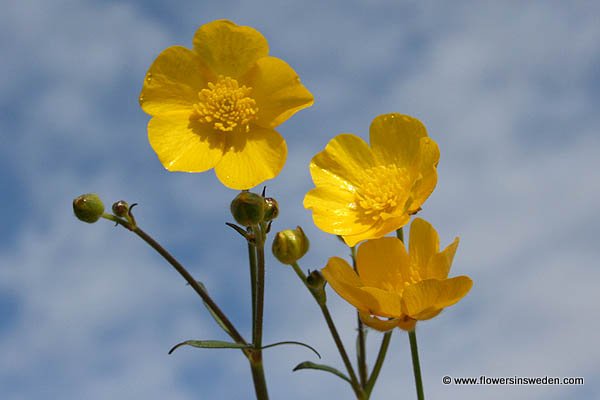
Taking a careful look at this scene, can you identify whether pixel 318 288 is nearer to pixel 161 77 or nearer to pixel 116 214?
pixel 116 214

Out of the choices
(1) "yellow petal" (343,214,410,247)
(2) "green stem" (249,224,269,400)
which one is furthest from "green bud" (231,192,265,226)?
(1) "yellow petal" (343,214,410,247)

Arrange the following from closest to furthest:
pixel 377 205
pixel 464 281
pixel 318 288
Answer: pixel 464 281, pixel 318 288, pixel 377 205

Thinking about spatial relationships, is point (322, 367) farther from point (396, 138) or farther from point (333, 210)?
point (396, 138)

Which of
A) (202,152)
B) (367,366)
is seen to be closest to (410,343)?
(367,366)

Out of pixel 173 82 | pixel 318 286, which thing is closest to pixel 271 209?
pixel 318 286

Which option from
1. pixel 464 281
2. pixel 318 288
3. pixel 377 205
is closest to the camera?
pixel 464 281

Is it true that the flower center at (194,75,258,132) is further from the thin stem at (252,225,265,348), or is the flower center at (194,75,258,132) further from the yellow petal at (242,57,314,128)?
the thin stem at (252,225,265,348)

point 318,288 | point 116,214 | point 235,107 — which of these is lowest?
point 318,288
